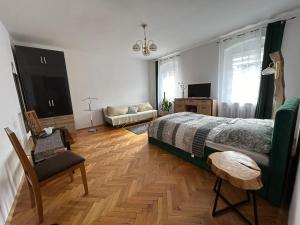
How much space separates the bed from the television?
216cm

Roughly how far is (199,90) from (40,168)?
4.38 m

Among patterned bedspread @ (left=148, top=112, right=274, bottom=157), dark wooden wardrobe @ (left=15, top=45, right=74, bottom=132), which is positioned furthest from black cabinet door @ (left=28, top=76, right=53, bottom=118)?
patterned bedspread @ (left=148, top=112, right=274, bottom=157)

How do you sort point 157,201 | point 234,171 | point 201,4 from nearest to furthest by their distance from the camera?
point 234,171, point 157,201, point 201,4

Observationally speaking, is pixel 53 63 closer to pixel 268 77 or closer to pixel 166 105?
pixel 166 105

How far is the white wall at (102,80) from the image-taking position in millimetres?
4430

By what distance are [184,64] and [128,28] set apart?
270cm

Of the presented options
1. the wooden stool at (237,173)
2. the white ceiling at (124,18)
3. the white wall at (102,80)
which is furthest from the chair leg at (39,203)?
the white wall at (102,80)

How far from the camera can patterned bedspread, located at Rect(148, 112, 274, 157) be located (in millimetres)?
1620

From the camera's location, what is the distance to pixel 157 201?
1.58m

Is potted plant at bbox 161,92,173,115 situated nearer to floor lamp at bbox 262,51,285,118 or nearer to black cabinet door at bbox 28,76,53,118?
floor lamp at bbox 262,51,285,118

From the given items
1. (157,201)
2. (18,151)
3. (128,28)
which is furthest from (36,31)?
(157,201)

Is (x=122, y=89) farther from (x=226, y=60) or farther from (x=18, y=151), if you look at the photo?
(x=18, y=151)

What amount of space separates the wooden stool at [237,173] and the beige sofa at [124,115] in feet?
11.9

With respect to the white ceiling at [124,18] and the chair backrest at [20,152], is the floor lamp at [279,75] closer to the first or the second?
the white ceiling at [124,18]
